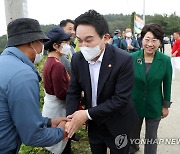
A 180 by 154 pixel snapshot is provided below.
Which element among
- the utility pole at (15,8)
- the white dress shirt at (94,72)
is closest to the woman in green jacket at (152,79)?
the white dress shirt at (94,72)

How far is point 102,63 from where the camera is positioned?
2.18 metres

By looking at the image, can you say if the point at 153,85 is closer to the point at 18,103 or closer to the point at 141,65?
the point at 141,65

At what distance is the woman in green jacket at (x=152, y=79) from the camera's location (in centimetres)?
288

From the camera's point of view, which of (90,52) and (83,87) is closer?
(90,52)

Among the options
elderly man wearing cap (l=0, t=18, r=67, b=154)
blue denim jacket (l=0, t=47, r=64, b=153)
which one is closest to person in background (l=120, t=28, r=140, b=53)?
elderly man wearing cap (l=0, t=18, r=67, b=154)

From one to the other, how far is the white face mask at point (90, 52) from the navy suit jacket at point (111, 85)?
8 cm

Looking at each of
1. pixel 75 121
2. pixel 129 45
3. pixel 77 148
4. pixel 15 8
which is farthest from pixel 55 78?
pixel 129 45

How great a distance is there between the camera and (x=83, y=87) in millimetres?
2285

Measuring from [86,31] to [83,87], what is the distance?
519mm

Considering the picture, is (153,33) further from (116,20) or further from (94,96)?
(116,20)

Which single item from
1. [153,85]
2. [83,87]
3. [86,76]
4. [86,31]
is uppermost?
[86,31]

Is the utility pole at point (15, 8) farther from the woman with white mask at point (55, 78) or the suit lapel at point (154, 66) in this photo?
the suit lapel at point (154, 66)

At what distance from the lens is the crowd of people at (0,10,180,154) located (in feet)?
5.39

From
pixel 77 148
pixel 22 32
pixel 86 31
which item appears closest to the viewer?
pixel 22 32
